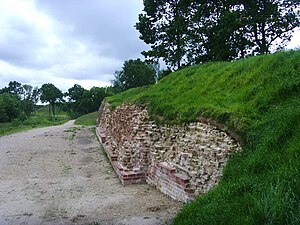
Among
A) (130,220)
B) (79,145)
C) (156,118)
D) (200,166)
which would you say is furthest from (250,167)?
(79,145)

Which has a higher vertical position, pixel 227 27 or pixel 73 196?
pixel 227 27

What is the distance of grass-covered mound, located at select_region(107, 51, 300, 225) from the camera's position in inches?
135

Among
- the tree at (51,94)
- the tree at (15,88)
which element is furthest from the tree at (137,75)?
the tree at (15,88)

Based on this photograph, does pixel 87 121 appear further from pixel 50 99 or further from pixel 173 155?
pixel 50 99

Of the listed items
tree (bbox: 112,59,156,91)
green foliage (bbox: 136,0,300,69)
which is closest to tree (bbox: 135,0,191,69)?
green foliage (bbox: 136,0,300,69)

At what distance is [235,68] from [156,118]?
8.86 ft

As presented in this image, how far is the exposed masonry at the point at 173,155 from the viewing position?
20.6 feet

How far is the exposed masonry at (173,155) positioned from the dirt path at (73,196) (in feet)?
1.25

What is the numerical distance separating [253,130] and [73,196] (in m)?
4.59

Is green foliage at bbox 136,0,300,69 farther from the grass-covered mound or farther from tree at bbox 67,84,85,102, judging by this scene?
tree at bbox 67,84,85,102

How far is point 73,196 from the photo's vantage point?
25.5 ft

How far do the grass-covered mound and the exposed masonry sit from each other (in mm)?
335

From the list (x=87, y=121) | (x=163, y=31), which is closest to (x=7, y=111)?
(x=87, y=121)

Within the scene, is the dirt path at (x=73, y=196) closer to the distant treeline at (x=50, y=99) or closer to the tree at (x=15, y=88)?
the distant treeline at (x=50, y=99)
